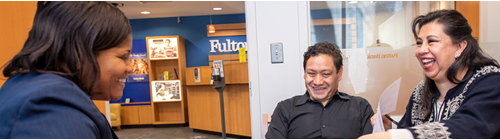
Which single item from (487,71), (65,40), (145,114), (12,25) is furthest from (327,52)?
(145,114)

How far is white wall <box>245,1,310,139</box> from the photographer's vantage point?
2123 millimetres

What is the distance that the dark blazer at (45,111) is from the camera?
45 cm

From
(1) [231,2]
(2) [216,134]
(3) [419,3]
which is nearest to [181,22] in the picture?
(1) [231,2]

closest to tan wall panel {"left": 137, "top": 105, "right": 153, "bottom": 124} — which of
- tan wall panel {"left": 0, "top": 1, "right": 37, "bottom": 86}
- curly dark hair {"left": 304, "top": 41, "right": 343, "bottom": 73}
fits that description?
tan wall panel {"left": 0, "top": 1, "right": 37, "bottom": 86}

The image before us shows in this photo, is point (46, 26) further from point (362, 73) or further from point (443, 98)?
point (362, 73)

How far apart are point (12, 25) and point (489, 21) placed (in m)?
3.76

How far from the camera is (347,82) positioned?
2.12m

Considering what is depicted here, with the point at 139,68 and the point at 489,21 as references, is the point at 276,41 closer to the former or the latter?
the point at 489,21

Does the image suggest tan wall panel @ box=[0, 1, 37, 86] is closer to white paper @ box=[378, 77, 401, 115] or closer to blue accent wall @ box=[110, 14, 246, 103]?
white paper @ box=[378, 77, 401, 115]

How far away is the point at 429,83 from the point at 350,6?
1.04 metres

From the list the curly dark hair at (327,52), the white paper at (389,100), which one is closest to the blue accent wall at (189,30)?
the curly dark hair at (327,52)

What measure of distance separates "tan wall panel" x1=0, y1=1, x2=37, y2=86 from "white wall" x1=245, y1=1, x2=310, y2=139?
159 centimetres

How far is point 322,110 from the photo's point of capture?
1607mm

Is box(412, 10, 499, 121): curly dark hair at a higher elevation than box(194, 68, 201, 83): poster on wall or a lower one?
higher
